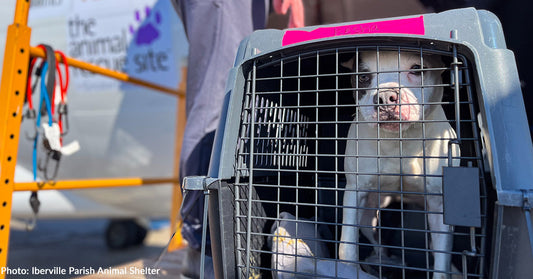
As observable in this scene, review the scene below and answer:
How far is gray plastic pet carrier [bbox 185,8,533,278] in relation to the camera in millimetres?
651

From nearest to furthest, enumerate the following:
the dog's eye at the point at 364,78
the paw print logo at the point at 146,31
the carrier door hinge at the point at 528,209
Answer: the carrier door hinge at the point at 528,209 < the dog's eye at the point at 364,78 < the paw print logo at the point at 146,31

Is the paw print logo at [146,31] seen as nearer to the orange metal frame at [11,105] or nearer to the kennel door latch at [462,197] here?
the orange metal frame at [11,105]

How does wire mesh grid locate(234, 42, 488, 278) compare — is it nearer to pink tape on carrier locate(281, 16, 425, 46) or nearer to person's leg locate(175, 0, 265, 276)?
pink tape on carrier locate(281, 16, 425, 46)

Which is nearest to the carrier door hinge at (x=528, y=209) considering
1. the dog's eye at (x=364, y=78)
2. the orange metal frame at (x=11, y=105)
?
the dog's eye at (x=364, y=78)

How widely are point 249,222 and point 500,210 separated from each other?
480 mm

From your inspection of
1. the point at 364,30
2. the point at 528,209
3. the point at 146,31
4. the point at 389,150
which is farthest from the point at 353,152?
the point at 146,31

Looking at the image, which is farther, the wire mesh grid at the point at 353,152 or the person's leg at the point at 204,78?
the person's leg at the point at 204,78

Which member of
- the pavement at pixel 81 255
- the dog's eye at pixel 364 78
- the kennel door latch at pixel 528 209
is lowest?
the pavement at pixel 81 255

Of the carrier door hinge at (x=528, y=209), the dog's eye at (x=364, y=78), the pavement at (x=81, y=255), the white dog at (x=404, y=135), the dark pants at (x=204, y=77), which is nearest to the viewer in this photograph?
the carrier door hinge at (x=528, y=209)

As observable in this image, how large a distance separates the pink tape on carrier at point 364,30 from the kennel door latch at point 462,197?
287mm

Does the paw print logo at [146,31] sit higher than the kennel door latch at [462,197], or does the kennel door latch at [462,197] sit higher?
the paw print logo at [146,31]

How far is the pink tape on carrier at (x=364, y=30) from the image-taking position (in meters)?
0.76

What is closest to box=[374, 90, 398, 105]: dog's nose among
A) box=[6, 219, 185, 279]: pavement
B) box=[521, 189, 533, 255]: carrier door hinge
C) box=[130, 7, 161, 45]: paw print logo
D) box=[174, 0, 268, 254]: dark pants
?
box=[521, 189, 533, 255]: carrier door hinge

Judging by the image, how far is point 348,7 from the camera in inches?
66.2
